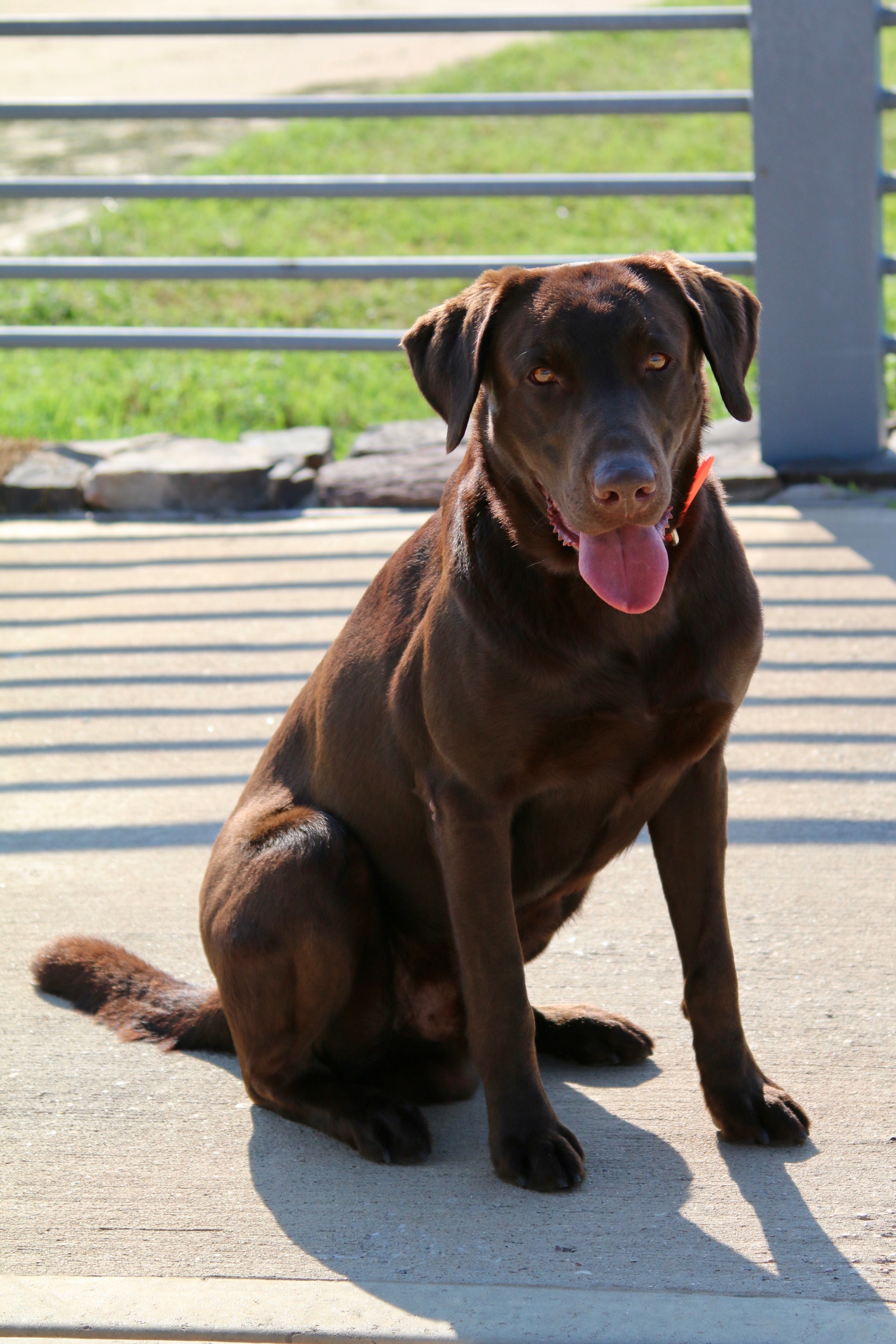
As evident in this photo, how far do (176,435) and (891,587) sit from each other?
11.1 ft

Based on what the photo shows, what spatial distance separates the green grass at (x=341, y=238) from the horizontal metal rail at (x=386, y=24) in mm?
1804

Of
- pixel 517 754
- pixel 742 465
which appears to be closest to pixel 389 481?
pixel 742 465

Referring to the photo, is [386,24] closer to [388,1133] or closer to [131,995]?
[131,995]

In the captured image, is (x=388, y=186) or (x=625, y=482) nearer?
(x=625, y=482)

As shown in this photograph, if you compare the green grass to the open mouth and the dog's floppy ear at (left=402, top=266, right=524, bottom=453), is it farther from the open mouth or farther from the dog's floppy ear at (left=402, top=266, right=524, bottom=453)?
the open mouth

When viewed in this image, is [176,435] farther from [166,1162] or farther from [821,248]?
[166,1162]

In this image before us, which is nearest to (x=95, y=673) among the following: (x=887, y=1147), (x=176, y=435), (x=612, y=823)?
(x=176, y=435)

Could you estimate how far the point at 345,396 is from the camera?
Answer: 7988 mm

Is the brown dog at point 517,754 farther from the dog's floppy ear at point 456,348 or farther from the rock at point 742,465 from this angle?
the rock at point 742,465

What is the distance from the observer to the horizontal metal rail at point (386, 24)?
19.9 feet

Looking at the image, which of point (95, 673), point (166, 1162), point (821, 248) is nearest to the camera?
point (166, 1162)

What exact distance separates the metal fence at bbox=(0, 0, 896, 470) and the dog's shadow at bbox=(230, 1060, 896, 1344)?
3.63 m

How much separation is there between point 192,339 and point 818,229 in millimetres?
2613

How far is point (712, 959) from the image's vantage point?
2.52 meters
